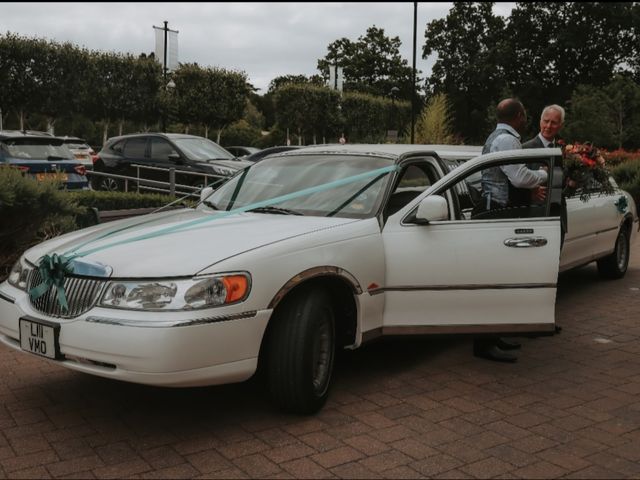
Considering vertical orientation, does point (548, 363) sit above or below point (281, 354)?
below

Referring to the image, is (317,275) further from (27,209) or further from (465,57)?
(465,57)

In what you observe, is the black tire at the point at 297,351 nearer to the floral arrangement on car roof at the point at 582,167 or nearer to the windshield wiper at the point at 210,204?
the windshield wiper at the point at 210,204

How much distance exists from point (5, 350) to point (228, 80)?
1253 inches

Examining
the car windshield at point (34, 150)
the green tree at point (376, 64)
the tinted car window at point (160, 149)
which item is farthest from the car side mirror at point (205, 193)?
the green tree at point (376, 64)

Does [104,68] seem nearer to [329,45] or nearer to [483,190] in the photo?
[483,190]

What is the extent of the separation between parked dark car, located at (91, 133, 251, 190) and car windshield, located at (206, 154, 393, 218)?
8.52 m

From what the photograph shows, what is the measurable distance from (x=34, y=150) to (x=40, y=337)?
955 centimetres

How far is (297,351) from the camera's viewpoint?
13.1ft

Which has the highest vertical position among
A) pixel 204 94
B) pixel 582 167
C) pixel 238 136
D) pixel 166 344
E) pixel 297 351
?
pixel 204 94

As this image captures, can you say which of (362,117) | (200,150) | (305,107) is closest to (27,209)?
(200,150)

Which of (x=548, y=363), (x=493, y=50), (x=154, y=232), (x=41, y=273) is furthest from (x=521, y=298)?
(x=493, y=50)

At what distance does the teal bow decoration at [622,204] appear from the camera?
847 centimetres

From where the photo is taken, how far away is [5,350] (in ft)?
18.4

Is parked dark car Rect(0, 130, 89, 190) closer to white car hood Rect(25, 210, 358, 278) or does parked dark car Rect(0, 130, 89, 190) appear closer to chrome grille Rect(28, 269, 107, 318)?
white car hood Rect(25, 210, 358, 278)
